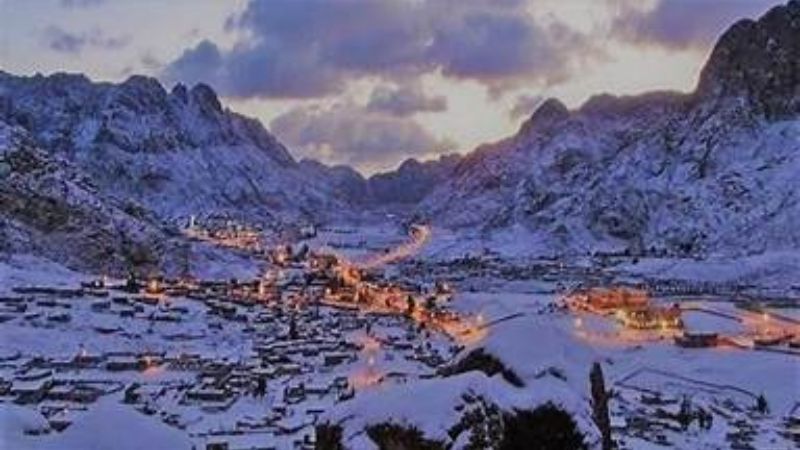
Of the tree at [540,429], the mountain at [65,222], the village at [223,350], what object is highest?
the mountain at [65,222]

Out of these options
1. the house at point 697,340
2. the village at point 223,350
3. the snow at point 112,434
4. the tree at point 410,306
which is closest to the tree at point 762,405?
the village at point 223,350

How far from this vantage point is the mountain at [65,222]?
Result: 116 meters

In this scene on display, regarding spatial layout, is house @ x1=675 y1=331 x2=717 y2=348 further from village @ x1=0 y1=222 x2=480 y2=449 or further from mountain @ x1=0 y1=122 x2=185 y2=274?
mountain @ x1=0 y1=122 x2=185 y2=274

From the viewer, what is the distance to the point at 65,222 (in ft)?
396

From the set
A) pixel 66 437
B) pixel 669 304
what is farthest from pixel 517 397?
pixel 669 304

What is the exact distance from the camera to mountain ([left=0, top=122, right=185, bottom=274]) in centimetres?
11550

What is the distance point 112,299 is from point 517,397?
8397 cm

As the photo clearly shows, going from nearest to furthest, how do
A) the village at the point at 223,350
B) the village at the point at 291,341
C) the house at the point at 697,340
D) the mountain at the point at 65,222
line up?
1. the village at the point at 291,341
2. the village at the point at 223,350
3. the house at the point at 697,340
4. the mountain at the point at 65,222

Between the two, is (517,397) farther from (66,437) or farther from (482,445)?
(66,437)

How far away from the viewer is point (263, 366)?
7444cm

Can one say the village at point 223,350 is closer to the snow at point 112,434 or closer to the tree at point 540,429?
the snow at point 112,434

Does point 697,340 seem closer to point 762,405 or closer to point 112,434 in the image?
point 762,405

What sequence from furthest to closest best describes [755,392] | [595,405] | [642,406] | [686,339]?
1. [686,339]
2. [755,392]
3. [642,406]
4. [595,405]

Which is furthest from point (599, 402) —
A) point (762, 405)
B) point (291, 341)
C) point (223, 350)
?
point (291, 341)
